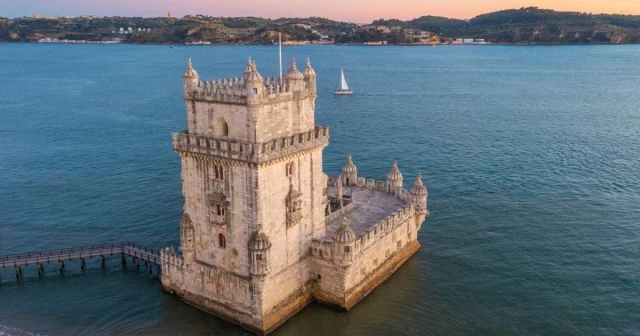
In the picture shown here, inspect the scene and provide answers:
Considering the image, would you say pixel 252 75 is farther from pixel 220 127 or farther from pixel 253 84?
pixel 220 127

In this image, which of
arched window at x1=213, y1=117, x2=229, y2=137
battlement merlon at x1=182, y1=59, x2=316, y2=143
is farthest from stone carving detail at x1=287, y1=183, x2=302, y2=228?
arched window at x1=213, y1=117, x2=229, y2=137

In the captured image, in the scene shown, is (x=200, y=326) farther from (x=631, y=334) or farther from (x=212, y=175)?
(x=631, y=334)

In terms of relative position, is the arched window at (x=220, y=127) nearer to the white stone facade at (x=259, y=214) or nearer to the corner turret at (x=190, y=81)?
the white stone facade at (x=259, y=214)

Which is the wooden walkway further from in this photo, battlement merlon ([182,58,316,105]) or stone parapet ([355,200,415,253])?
stone parapet ([355,200,415,253])

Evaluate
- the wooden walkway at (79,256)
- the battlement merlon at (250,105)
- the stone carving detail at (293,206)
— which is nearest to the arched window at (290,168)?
A: the stone carving detail at (293,206)

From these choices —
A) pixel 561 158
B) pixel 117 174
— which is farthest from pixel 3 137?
pixel 561 158

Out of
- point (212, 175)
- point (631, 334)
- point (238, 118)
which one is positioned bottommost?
point (631, 334)
